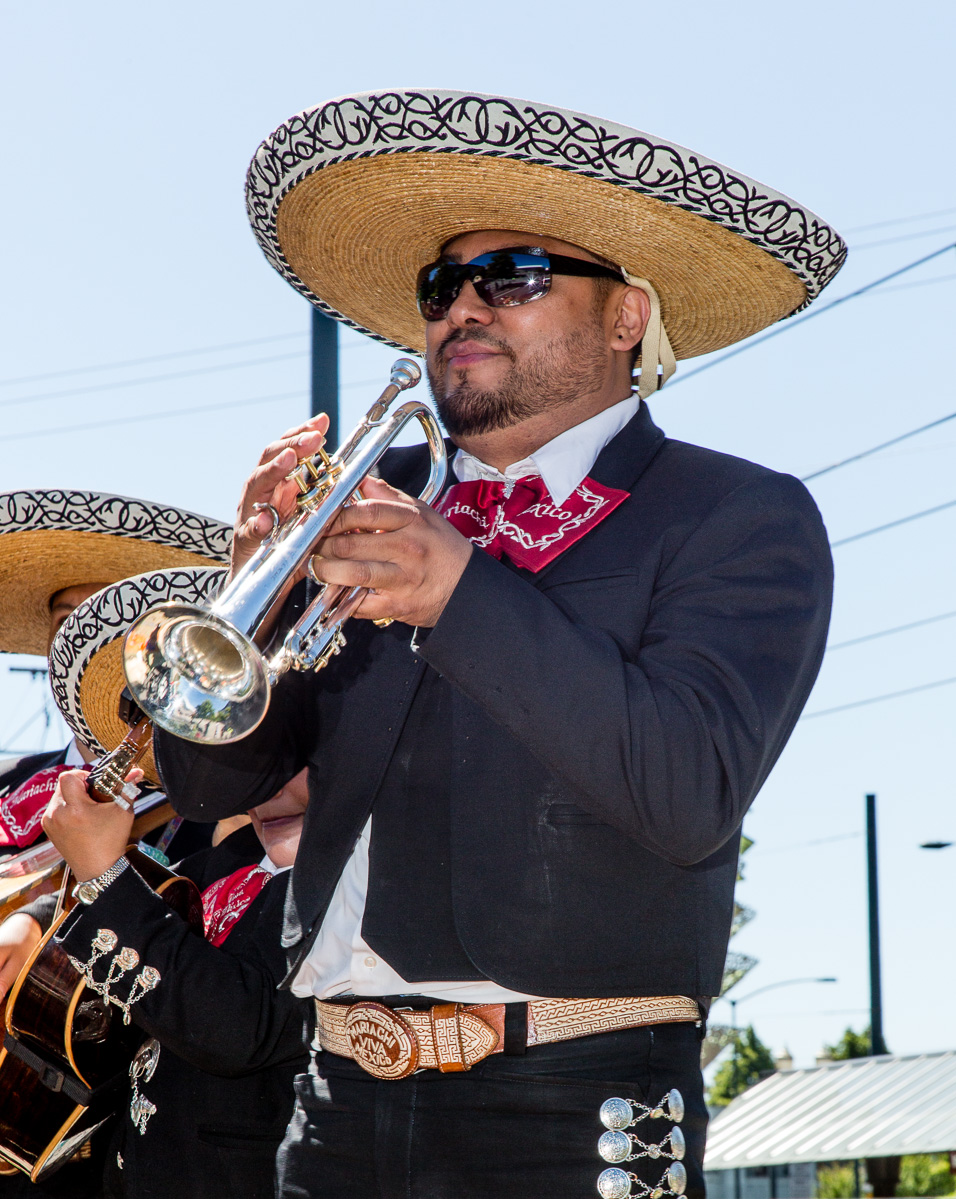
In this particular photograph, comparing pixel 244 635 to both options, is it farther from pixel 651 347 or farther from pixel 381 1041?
pixel 651 347

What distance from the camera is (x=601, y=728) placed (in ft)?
6.68

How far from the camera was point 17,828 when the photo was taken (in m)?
4.38

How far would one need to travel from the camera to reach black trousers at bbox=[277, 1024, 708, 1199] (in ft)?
7.03

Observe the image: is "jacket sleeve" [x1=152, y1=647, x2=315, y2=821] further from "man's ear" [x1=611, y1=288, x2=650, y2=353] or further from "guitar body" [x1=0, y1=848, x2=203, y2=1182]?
"man's ear" [x1=611, y1=288, x2=650, y2=353]

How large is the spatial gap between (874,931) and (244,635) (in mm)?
25389

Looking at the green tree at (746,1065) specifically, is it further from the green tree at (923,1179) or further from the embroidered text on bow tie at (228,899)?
the embroidered text on bow tie at (228,899)

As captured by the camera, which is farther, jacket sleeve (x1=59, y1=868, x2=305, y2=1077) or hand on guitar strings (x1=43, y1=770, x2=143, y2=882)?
hand on guitar strings (x1=43, y1=770, x2=143, y2=882)

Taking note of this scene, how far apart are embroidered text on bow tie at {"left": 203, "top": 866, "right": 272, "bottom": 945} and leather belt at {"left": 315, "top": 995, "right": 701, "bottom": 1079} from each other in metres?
1.20

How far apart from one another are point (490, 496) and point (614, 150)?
0.69 metres

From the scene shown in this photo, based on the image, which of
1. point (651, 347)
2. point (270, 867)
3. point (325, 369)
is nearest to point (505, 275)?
point (651, 347)

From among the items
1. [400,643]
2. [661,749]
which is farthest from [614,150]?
[661,749]

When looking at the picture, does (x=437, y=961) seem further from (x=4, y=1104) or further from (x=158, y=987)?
(x=4, y=1104)

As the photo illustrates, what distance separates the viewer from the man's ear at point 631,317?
304 centimetres

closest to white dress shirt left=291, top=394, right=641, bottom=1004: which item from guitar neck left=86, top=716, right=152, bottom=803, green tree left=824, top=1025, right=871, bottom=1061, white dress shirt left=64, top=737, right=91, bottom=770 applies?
guitar neck left=86, top=716, right=152, bottom=803
